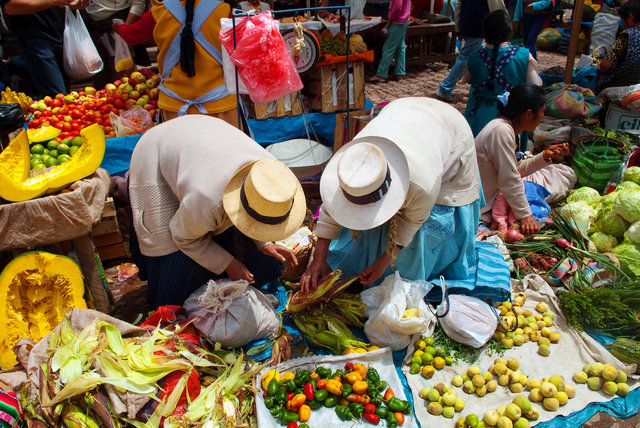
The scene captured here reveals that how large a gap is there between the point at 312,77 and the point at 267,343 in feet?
10.2

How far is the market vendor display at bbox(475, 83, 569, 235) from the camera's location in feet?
11.3

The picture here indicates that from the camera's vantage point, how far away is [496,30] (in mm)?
4250

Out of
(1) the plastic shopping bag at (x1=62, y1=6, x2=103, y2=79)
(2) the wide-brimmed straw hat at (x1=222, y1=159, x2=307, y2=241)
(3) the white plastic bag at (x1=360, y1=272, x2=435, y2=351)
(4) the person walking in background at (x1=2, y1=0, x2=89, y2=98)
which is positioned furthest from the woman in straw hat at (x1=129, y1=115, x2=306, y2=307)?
(1) the plastic shopping bag at (x1=62, y1=6, x2=103, y2=79)

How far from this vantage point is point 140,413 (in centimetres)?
212

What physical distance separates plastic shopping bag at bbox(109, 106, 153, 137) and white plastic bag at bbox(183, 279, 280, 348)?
7.16ft

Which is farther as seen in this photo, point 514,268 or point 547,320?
point 514,268

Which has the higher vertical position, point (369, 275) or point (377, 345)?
point (369, 275)

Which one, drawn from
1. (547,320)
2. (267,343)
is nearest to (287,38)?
(267,343)

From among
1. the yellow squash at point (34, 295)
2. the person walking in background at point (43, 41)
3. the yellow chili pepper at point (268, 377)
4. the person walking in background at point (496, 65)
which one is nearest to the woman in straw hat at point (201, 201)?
the yellow squash at point (34, 295)

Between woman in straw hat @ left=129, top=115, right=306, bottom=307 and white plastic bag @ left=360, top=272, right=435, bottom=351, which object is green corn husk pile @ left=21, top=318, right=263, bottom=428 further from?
white plastic bag @ left=360, top=272, right=435, bottom=351

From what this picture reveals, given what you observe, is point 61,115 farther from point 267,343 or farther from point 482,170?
point 482,170

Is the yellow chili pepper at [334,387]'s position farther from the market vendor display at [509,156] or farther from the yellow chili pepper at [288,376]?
the market vendor display at [509,156]

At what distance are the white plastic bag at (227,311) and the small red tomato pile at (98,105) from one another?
2.51 m

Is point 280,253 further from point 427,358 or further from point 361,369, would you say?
point 427,358
